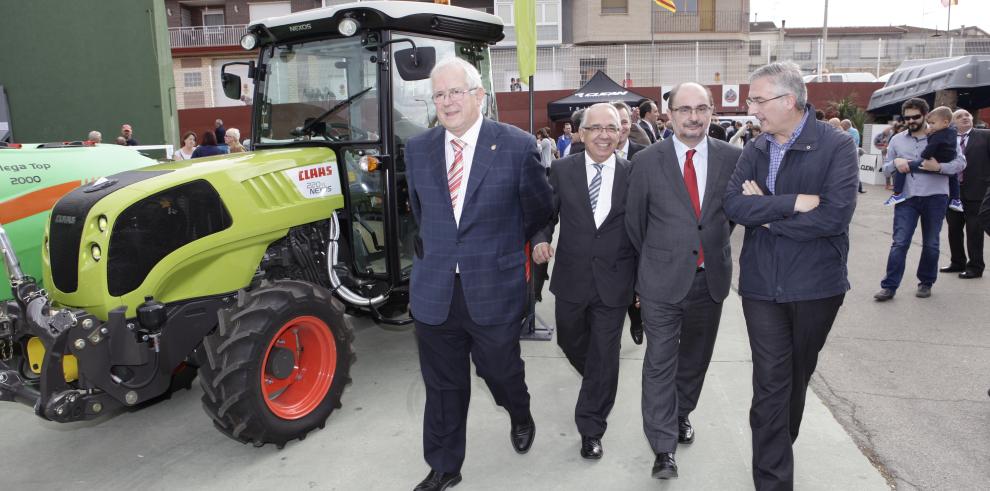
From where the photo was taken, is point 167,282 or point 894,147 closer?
point 167,282

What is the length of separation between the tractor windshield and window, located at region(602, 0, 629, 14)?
94.9 ft

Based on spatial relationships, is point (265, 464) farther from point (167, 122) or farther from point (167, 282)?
point (167, 122)

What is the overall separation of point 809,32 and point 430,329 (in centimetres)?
5849

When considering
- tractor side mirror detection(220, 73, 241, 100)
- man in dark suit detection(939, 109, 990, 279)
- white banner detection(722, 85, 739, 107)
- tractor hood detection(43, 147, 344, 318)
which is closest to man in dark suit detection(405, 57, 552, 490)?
tractor hood detection(43, 147, 344, 318)

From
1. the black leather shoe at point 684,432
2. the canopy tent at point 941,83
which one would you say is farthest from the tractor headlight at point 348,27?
the canopy tent at point 941,83

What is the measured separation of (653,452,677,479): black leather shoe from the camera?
3439 mm

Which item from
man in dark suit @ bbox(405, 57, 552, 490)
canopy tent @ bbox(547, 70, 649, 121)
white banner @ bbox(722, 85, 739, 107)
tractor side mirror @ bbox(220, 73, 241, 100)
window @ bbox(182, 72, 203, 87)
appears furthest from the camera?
window @ bbox(182, 72, 203, 87)

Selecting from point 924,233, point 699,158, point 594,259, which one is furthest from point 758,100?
point 924,233

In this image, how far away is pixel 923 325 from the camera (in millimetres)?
5891

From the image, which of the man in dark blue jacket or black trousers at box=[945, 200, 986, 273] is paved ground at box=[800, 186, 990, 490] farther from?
the man in dark blue jacket

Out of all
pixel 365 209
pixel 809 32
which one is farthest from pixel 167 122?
pixel 809 32

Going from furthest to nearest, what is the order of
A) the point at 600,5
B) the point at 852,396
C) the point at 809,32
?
the point at 809,32
the point at 600,5
the point at 852,396

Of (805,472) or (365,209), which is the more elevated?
(365,209)

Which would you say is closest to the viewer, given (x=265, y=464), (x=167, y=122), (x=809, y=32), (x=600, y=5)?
(x=265, y=464)
